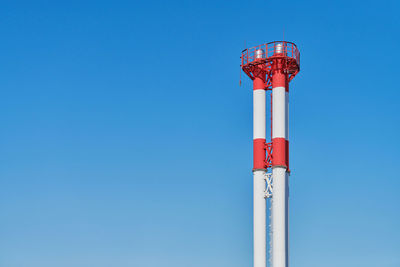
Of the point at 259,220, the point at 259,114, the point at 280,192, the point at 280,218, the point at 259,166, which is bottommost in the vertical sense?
the point at 280,218

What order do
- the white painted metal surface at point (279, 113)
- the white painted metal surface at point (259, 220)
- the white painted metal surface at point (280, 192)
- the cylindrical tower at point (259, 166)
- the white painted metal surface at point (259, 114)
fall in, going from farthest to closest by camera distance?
the white painted metal surface at point (259, 114)
the white painted metal surface at point (279, 113)
the cylindrical tower at point (259, 166)
the white painted metal surface at point (259, 220)
the white painted metal surface at point (280, 192)

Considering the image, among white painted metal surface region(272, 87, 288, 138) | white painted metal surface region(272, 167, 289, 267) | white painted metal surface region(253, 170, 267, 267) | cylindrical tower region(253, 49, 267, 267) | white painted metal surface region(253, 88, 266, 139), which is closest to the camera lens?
white painted metal surface region(272, 167, 289, 267)

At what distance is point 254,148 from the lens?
75.9 m

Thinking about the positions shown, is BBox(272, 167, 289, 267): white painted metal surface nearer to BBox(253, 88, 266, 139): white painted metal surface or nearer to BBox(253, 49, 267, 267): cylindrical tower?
BBox(253, 49, 267, 267): cylindrical tower

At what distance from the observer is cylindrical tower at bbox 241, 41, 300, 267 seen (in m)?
71.6

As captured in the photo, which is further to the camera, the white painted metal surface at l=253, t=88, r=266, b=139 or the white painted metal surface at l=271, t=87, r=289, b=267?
the white painted metal surface at l=253, t=88, r=266, b=139

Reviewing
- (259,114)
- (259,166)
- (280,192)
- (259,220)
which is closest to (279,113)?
(259,114)

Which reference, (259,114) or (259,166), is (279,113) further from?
(259,166)

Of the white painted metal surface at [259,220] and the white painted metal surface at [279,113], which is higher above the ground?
the white painted metal surface at [279,113]

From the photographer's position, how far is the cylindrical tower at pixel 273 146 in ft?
235

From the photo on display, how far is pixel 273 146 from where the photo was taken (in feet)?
244

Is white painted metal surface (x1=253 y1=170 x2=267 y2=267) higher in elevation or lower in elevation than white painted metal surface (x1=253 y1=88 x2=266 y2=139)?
lower

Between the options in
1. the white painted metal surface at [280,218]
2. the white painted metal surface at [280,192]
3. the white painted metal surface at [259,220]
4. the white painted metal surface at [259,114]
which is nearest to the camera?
the white painted metal surface at [280,218]

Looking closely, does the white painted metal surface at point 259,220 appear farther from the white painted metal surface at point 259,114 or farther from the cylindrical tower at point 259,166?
the white painted metal surface at point 259,114
